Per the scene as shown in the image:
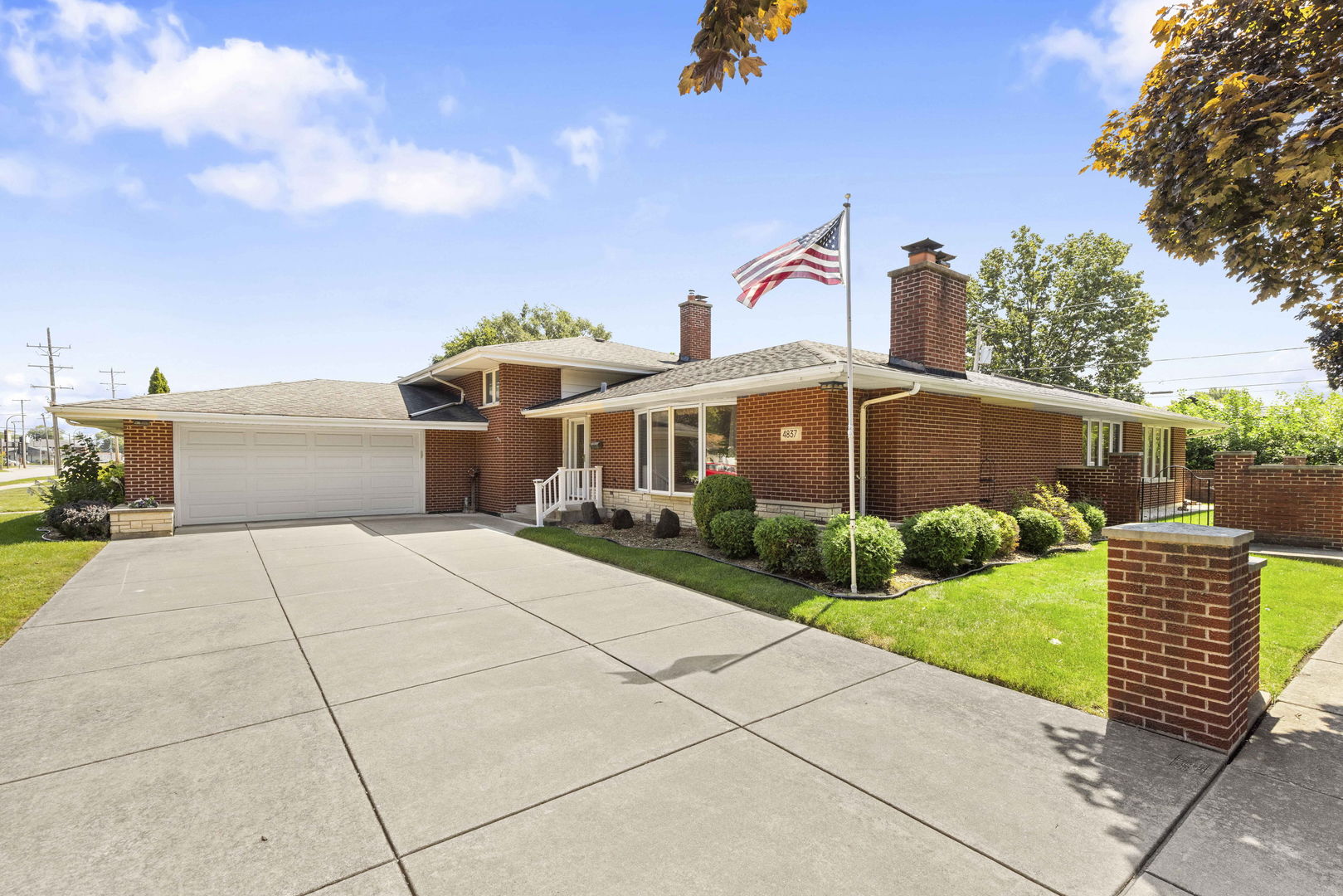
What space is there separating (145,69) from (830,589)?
10.3 m

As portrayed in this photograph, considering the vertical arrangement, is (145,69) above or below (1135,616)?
above

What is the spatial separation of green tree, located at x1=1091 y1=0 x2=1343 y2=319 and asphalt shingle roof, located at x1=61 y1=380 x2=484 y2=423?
48.2ft

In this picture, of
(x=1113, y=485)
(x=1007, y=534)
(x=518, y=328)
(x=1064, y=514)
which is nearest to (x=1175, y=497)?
(x=1113, y=485)

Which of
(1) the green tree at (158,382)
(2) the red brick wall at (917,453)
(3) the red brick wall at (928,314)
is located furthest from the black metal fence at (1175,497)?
(1) the green tree at (158,382)

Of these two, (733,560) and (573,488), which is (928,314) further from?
(573,488)

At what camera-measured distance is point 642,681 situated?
443cm

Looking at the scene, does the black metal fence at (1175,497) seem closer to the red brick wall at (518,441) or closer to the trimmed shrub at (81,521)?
the red brick wall at (518,441)

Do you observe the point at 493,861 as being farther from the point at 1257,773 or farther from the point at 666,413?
the point at 666,413

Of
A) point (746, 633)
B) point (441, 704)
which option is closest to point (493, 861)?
point (441, 704)

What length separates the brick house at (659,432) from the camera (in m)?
9.32

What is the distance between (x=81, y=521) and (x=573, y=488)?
9.47 meters

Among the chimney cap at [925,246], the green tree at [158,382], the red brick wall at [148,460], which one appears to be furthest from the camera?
the green tree at [158,382]

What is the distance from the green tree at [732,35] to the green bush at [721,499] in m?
6.94

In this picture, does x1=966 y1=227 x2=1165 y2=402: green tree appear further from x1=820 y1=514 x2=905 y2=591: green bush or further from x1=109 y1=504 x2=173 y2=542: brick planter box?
x1=109 y1=504 x2=173 y2=542: brick planter box
